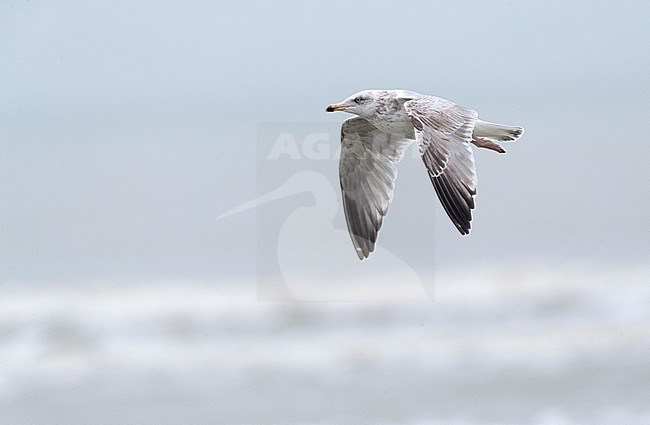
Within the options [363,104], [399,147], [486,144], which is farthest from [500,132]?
[363,104]

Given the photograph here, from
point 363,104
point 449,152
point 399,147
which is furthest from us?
point 399,147

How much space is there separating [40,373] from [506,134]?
12655 mm

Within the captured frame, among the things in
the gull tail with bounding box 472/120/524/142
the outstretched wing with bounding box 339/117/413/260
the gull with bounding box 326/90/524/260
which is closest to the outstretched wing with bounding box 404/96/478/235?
the gull with bounding box 326/90/524/260

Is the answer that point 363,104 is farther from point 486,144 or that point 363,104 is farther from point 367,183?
point 486,144

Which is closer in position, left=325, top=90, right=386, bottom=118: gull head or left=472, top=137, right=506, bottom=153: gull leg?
left=472, top=137, right=506, bottom=153: gull leg

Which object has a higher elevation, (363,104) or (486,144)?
(363,104)

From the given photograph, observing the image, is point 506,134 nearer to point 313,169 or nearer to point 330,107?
point 330,107

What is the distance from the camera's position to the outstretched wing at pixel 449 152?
602 centimetres

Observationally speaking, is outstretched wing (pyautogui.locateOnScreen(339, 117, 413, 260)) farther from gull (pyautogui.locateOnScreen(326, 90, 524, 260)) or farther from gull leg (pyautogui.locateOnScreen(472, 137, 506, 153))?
gull leg (pyautogui.locateOnScreen(472, 137, 506, 153))

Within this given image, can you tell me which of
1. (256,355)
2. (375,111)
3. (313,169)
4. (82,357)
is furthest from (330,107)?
(82,357)

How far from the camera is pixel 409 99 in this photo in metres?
6.81

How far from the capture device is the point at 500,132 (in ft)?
23.3

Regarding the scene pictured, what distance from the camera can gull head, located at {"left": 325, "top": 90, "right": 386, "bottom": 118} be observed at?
275 inches

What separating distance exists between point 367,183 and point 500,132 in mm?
1073
